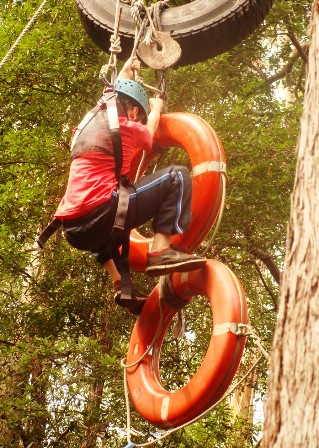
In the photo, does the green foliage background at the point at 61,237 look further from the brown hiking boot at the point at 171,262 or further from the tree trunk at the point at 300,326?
the tree trunk at the point at 300,326

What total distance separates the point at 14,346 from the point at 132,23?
107 inches

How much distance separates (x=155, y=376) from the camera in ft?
13.4

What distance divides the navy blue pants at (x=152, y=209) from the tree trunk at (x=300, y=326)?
1549 millimetres

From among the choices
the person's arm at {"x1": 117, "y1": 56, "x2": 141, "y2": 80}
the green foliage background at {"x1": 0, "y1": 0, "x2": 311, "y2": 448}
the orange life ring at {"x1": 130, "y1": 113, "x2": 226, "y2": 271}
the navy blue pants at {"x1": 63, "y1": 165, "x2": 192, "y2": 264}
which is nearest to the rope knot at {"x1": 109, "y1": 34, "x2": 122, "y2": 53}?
the person's arm at {"x1": 117, "y1": 56, "x2": 141, "y2": 80}

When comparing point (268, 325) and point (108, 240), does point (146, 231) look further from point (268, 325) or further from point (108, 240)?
point (108, 240)

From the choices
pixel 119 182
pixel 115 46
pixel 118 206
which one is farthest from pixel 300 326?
pixel 115 46

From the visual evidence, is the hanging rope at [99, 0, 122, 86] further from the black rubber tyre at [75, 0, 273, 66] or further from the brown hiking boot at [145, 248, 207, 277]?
the brown hiking boot at [145, 248, 207, 277]

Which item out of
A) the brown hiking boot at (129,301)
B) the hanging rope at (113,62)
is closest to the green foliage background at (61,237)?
the brown hiking boot at (129,301)

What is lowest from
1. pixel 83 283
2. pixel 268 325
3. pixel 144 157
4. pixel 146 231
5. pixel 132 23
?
pixel 268 325

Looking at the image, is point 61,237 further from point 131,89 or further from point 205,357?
point 205,357

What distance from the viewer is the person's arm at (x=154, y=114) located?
4156 mm

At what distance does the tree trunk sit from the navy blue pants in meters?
1.55

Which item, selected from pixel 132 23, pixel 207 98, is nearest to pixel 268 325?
pixel 207 98

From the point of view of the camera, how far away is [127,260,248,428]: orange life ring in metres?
3.54
